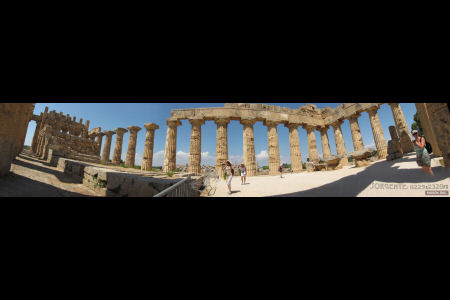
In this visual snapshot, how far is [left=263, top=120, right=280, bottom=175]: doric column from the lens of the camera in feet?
41.5

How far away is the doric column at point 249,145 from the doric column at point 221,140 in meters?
1.64

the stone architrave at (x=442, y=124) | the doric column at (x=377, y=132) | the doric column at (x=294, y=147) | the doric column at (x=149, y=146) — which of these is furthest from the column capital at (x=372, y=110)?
the doric column at (x=149, y=146)

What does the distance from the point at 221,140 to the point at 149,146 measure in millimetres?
6873

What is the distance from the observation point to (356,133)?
13.8 meters

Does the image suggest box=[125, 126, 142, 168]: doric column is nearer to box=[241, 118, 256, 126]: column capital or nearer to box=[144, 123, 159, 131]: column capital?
box=[144, 123, 159, 131]: column capital

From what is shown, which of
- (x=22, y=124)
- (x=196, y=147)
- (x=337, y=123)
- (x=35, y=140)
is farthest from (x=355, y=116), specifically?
(x=35, y=140)

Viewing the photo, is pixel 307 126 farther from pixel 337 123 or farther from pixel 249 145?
pixel 249 145

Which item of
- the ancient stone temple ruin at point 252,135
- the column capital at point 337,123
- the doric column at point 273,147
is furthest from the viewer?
the column capital at point 337,123

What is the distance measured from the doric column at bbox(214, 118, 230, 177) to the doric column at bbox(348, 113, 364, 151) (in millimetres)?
12028

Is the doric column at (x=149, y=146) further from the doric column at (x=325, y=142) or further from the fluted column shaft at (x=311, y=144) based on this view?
the doric column at (x=325, y=142)

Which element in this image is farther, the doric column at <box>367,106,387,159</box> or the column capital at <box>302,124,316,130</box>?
the column capital at <box>302,124,316,130</box>

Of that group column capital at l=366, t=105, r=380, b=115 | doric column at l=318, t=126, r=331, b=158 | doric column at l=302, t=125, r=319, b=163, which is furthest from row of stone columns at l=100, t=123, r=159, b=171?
column capital at l=366, t=105, r=380, b=115

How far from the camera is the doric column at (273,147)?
41.5 feet

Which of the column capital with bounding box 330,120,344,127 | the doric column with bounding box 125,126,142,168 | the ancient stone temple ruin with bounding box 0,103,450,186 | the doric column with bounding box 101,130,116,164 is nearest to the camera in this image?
the ancient stone temple ruin with bounding box 0,103,450,186
